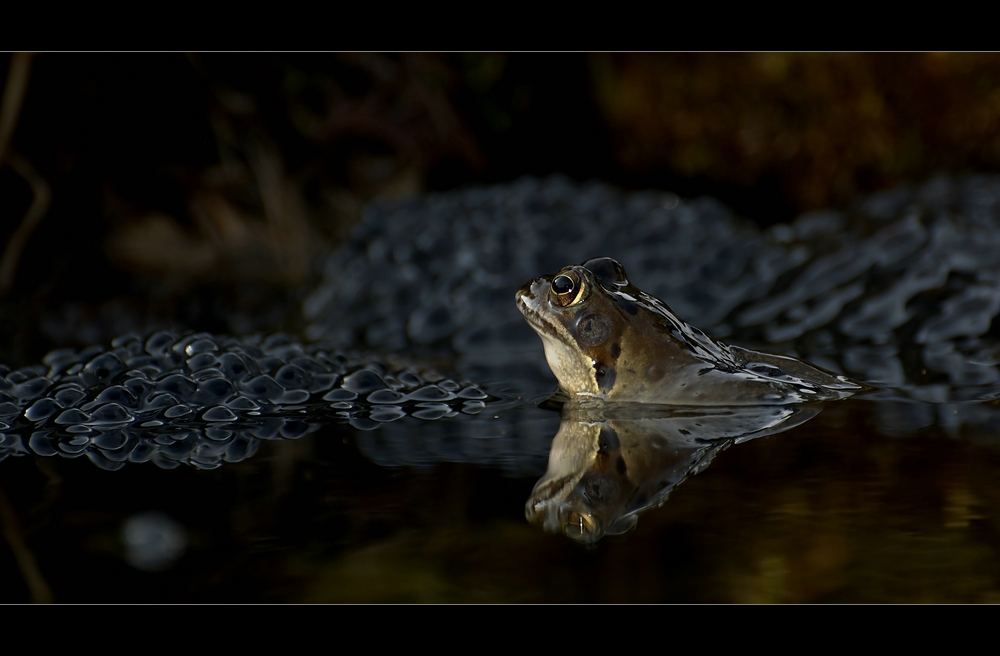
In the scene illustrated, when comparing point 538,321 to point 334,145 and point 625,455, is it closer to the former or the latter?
point 625,455

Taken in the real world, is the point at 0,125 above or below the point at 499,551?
above

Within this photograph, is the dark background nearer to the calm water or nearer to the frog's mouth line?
the calm water

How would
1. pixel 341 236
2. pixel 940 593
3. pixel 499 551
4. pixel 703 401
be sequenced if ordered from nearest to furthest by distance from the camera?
pixel 940 593 → pixel 499 551 → pixel 703 401 → pixel 341 236

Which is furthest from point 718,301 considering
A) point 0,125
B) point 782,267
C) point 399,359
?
point 0,125

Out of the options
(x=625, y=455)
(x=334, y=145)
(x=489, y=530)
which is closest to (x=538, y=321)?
(x=625, y=455)

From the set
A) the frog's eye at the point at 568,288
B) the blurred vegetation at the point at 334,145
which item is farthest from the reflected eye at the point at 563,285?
the blurred vegetation at the point at 334,145

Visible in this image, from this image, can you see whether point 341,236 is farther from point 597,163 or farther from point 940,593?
point 940,593
